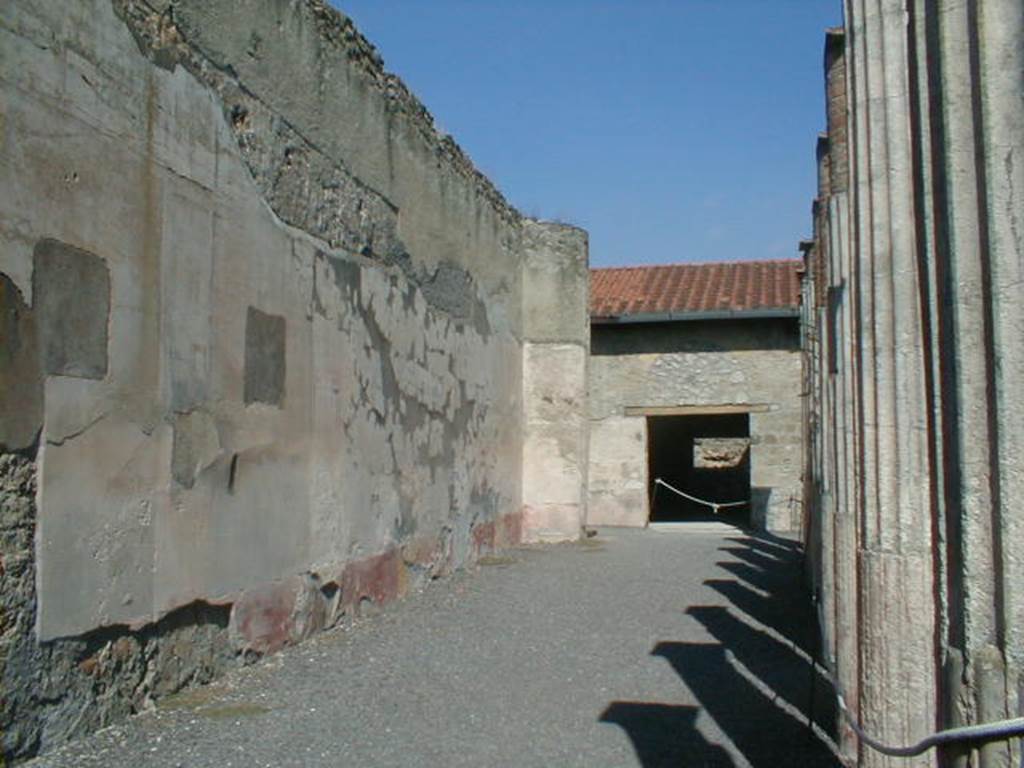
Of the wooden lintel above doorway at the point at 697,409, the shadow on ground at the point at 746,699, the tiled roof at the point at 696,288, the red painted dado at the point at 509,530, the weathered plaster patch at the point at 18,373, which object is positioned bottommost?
the shadow on ground at the point at 746,699

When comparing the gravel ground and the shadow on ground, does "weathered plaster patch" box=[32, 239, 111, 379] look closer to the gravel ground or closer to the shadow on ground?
the gravel ground

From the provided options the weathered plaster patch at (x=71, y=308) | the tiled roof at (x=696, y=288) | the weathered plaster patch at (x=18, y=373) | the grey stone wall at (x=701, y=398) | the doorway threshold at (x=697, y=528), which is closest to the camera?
the weathered plaster patch at (x=18, y=373)

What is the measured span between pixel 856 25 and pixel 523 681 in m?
3.29

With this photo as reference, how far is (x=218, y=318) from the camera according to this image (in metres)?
5.46

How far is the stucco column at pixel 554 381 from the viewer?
13000 mm

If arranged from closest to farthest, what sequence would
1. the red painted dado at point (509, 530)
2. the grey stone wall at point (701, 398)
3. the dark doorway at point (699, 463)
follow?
the red painted dado at point (509, 530)
the grey stone wall at point (701, 398)
the dark doorway at point (699, 463)

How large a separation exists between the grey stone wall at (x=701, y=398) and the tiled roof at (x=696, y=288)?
31 centimetres

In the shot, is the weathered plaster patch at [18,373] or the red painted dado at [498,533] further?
the red painted dado at [498,533]

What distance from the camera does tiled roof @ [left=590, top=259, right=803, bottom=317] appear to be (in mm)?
17359

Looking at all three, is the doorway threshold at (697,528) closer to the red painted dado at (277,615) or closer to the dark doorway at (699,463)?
the dark doorway at (699,463)

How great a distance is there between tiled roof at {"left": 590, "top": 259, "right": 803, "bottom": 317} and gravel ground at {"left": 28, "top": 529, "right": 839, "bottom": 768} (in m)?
8.97

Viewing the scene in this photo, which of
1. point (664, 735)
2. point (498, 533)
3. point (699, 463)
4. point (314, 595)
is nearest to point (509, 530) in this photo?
point (498, 533)

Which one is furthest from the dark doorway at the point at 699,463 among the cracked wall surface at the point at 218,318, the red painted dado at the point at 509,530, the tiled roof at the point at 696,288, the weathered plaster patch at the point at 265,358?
the weathered plaster patch at the point at 265,358

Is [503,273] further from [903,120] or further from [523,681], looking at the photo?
[903,120]
